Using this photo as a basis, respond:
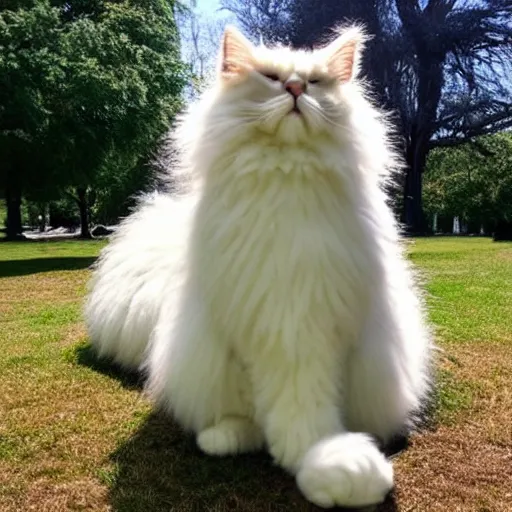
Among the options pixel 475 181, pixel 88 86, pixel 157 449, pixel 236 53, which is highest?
pixel 88 86

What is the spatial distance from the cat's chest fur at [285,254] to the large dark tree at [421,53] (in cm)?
1978

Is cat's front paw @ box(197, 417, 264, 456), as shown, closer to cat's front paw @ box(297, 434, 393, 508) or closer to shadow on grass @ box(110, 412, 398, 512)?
shadow on grass @ box(110, 412, 398, 512)

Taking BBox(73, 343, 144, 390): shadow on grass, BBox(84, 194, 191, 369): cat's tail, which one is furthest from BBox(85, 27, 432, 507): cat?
BBox(73, 343, 144, 390): shadow on grass

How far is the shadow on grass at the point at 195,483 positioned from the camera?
5.21ft

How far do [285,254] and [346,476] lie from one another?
0.58 metres

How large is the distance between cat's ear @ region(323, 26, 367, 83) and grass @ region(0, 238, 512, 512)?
45.7 inches

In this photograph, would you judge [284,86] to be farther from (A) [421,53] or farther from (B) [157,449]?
(A) [421,53]

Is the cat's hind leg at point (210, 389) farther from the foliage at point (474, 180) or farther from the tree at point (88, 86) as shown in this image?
the foliage at point (474, 180)

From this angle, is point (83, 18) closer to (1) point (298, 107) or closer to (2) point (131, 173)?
(1) point (298, 107)

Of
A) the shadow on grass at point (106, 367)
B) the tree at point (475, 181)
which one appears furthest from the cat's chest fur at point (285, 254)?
the tree at point (475, 181)

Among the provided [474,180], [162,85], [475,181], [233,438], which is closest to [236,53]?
[233,438]

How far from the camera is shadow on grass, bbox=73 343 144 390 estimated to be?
2.69 metres

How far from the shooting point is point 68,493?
1.68 metres

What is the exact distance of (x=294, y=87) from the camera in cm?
172
